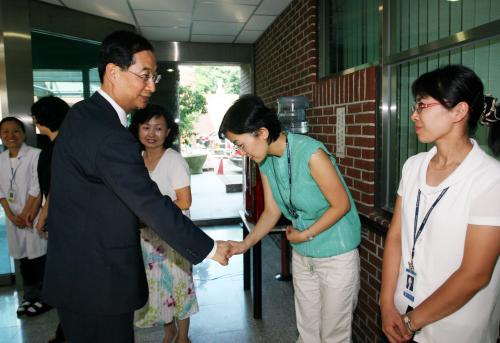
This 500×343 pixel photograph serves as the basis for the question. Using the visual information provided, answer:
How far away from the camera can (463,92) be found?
123cm

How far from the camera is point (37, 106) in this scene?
263 centimetres

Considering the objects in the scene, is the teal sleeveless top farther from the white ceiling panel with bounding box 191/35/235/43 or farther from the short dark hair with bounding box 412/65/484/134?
the white ceiling panel with bounding box 191/35/235/43

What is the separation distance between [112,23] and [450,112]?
15.1ft

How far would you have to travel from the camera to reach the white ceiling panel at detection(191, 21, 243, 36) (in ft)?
15.9

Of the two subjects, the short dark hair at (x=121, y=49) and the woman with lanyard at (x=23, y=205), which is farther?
the woman with lanyard at (x=23, y=205)

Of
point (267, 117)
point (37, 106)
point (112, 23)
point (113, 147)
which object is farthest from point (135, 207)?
point (112, 23)

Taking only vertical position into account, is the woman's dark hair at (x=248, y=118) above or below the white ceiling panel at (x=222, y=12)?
below

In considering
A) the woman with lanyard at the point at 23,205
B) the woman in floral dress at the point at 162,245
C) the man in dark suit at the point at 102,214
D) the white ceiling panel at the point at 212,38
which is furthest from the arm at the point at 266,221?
the white ceiling panel at the point at 212,38

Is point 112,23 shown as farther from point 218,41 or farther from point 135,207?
point 135,207

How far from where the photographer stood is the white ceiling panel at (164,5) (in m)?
4.00

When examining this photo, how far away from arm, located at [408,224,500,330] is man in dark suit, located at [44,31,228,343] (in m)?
Result: 1.01

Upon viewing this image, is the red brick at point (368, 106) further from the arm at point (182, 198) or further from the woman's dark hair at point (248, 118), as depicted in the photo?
the arm at point (182, 198)

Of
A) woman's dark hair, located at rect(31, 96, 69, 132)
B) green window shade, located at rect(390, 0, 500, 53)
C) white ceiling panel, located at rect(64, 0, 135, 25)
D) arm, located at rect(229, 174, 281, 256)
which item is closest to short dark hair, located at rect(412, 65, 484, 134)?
green window shade, located at rect(390, 0, 500, 53)

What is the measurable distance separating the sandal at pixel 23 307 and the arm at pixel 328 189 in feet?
9.44
